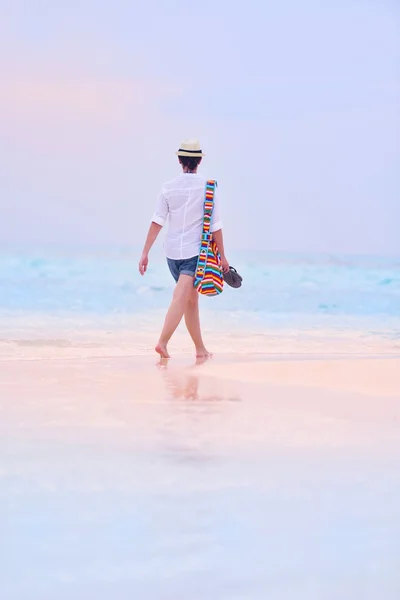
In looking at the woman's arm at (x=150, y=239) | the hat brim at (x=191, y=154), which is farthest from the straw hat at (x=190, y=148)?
the woman's arm at (x=150, y=239)

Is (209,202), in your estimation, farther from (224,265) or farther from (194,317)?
(194,317)

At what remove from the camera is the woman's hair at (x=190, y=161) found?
6.89m

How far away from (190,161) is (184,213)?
1.17ft

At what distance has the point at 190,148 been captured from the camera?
685 centimetres

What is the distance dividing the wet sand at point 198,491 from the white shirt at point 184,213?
1.67 m

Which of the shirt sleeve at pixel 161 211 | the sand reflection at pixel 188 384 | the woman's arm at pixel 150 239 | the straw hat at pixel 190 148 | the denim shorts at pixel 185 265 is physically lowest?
the sand reflection at pixel 188 384

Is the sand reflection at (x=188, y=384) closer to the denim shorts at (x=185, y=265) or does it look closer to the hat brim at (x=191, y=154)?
the denim shorts at (x=185, y=265)

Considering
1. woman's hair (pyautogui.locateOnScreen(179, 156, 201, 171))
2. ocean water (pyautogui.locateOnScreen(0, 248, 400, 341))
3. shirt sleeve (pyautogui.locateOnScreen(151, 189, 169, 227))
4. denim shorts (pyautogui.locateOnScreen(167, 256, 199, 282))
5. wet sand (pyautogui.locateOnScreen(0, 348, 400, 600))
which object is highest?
woman's hair (pyautogui.locateOnScreen(179, 156, 201, 171))

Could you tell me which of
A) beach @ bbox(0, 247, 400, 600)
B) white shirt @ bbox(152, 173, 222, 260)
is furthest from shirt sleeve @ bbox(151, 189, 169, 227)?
beach @ bbox(0, 247, 400, 600)

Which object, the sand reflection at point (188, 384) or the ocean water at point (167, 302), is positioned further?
the ocean water at point (167, 302)

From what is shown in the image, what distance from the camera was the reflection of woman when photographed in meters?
6.90

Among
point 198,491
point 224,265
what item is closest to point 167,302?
point 224,265

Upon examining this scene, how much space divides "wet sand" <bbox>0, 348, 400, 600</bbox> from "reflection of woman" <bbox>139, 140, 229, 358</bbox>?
1607 mm

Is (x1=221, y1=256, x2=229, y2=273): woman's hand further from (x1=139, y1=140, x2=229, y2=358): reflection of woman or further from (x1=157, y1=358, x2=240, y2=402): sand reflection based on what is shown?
(x1=157, y1=358, x2=240, y2=402): sand reflection
